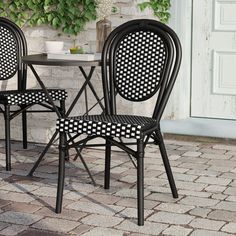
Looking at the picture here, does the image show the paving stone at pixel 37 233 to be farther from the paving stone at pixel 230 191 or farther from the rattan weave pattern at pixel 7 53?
the rattan weave pattern at pixel 7 53

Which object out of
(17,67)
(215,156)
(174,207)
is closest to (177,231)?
(174,207)

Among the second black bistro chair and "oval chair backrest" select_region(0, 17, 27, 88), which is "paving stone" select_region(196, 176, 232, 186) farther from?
"oval chair backrest" select_region(0, 17, 27, 88)

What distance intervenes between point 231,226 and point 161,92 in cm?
83

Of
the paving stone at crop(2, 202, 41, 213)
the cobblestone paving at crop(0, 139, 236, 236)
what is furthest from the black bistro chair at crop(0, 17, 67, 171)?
the paving stone at crop(2, 202, 41, 213)

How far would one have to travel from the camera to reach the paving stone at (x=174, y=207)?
3717 millimetres

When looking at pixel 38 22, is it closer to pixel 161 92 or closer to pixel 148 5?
pixel 148 5

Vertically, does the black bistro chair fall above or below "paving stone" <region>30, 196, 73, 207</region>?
above

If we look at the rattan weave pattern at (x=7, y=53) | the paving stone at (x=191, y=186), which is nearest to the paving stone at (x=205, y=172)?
the paving stone at (x=191, y=186)

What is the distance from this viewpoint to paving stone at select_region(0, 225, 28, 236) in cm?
338

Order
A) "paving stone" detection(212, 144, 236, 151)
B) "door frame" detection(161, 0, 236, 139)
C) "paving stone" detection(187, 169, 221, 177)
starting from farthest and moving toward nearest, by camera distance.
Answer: "door frame" detection(161, 0, 236, 139)
"paving stone" detection(212, 144, 236, 151)
"paving stone" detection(187, 169, 221, 177)

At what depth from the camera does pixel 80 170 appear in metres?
4.57

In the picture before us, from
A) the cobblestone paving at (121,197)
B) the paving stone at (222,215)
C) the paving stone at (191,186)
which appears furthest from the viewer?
the paving stone at (191,186)

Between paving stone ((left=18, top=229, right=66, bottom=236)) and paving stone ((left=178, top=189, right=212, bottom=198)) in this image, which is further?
paving stone ((left=178, top=189, right=212, bottom=198))

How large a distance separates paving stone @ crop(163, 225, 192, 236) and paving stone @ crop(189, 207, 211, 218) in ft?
0.77
